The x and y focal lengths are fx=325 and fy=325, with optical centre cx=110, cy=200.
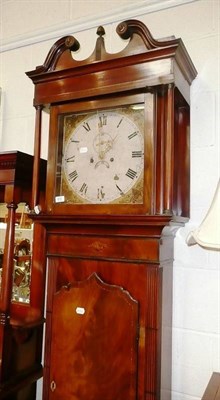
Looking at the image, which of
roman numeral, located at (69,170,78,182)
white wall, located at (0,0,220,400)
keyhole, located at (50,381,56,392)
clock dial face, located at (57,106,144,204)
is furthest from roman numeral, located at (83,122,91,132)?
keyhole, located at (50,381,56,392)

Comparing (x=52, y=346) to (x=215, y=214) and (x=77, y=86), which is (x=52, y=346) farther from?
(x=77, y=86)

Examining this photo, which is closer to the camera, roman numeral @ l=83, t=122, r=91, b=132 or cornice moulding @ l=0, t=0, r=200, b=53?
roman numeral @ l=83, t=122, r=91, b=132

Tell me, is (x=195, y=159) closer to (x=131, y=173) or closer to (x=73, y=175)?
(x=131, y=173)

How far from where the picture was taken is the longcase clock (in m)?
0.97

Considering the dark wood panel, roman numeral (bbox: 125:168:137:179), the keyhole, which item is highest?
roman numeral (bbox: 125:168:137:179)

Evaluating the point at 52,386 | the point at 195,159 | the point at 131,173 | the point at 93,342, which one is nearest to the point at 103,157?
the point at 131,173

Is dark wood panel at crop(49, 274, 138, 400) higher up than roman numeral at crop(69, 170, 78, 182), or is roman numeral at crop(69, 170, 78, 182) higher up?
roman numeral at crop(69, 170, 78, 182)

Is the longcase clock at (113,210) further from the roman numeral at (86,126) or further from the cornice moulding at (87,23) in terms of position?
the cornice moulding at (87,23)

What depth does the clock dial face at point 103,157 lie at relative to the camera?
1.03 meters

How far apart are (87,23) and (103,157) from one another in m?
0.80

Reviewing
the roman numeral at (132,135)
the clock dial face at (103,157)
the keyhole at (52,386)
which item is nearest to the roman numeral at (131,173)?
the clock dial face at (103,157)

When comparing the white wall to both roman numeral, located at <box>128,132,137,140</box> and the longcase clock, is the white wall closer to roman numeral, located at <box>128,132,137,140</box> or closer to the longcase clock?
the longcase clock

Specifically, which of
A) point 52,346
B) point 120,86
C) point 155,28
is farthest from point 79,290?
point 155,28

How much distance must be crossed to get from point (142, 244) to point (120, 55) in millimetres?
610
